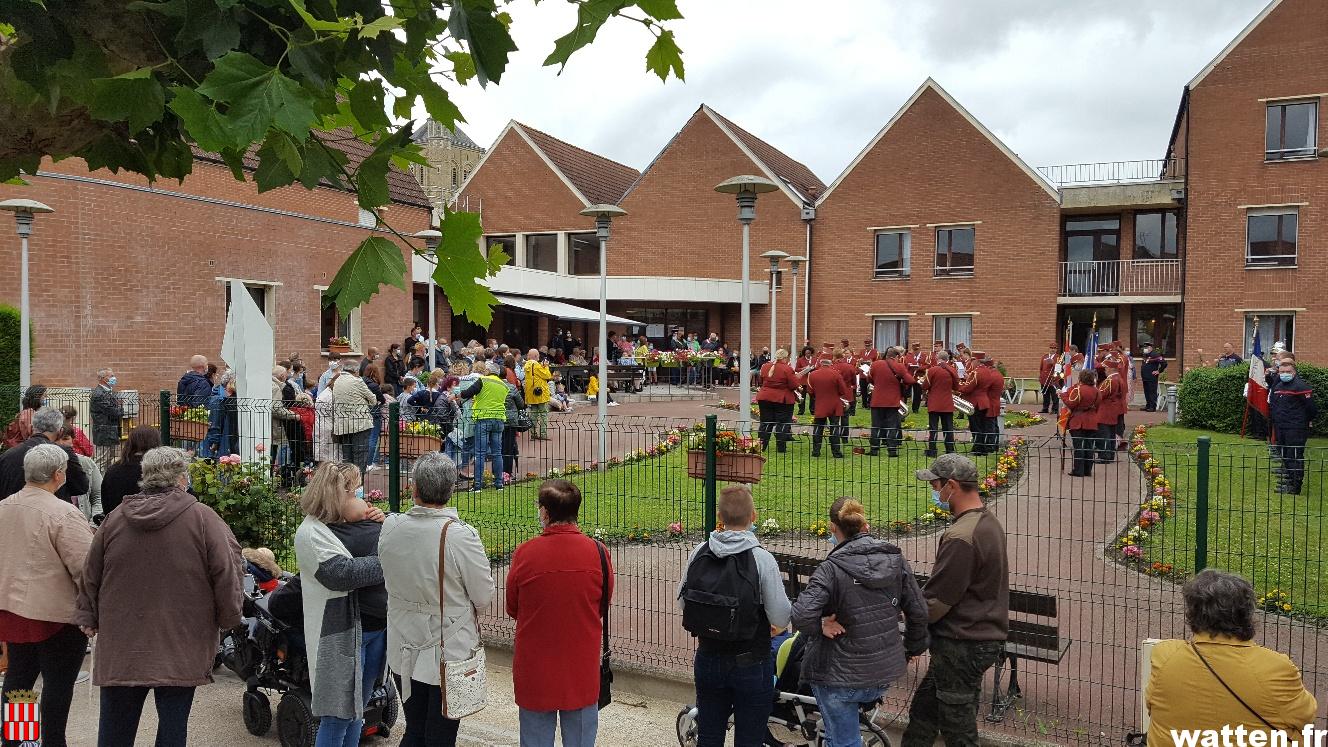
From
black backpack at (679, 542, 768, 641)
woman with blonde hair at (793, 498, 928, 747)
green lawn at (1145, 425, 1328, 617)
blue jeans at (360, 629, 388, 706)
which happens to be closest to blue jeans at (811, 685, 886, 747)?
woman with blonde hair at (793, 498, 928, 747)

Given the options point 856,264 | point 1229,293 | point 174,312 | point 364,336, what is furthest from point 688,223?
point 174,312

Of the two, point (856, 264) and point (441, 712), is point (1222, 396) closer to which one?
point (856, 264)

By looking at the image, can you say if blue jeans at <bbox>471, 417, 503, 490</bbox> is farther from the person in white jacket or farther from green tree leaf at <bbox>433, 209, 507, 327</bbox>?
green tree leaf at <bbox>433, 209, 507, 327</bbox>

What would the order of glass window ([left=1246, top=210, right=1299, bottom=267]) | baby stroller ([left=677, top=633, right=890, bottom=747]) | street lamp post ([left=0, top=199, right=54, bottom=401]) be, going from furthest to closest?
glass window ([left=1246, top=210, right=1299, bottom=267]) → street lamp post ([left=0, top=199, right=54, bottom=401]) → baby stroller ([left=677, top=633, right=890, bottom=747])

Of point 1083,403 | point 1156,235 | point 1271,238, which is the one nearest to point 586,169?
point 1156,235

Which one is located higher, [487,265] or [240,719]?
[487,265]

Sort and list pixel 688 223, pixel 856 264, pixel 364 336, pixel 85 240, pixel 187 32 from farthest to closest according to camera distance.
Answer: pixel 688 223, pixel 856 264, pixel 364 336, pixel 85 240, pixel 187 32

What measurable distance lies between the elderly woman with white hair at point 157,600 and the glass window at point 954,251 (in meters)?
28.4

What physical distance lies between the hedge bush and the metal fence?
31.1 ft

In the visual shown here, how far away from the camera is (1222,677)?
10.6 feet

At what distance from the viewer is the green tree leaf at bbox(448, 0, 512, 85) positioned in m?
2.10

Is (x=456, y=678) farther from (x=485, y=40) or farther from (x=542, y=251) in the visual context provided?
(x=542, y=251)

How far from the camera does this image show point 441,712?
4242 mm

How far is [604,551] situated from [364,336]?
65.4 ft
